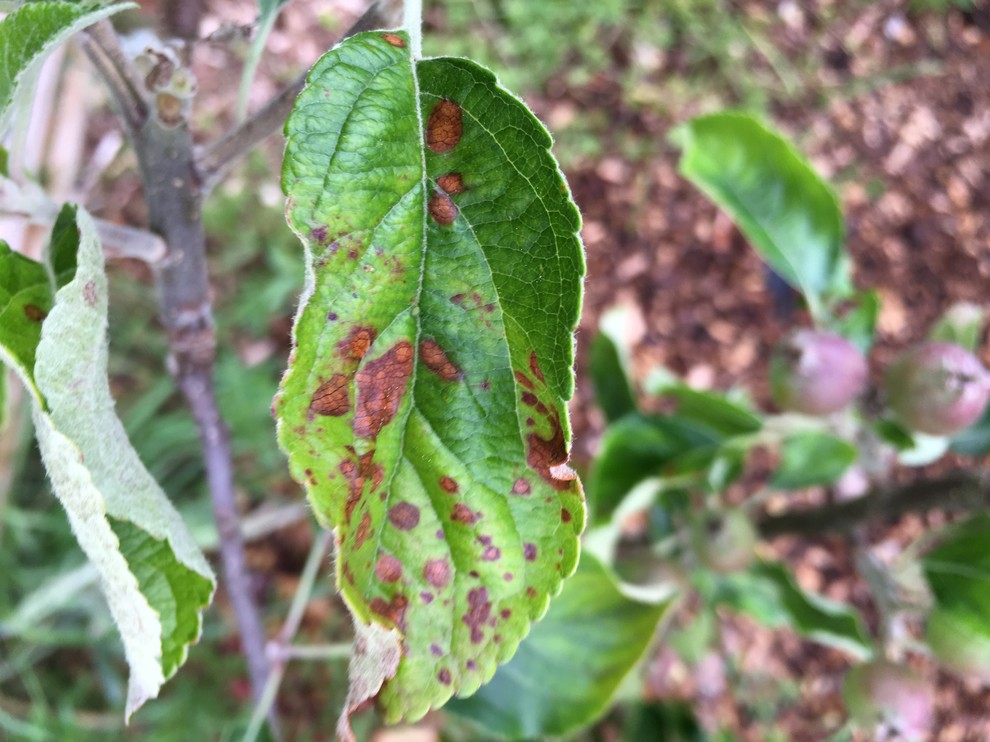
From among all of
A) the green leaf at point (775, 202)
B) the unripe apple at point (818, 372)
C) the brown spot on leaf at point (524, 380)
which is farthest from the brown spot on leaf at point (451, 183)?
the green leaf at point (775, 202)

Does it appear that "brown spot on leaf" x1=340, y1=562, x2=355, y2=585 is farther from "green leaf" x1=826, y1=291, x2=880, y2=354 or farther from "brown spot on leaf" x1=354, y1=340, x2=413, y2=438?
"green leaf" x1=826, y1=291, x2=880, y2=354

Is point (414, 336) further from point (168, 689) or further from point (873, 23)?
point (873, 23)

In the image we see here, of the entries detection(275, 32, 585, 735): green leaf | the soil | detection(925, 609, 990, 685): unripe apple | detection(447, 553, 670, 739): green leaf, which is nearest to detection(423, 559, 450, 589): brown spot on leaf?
detection(275, 32, 585, 735): green leaf

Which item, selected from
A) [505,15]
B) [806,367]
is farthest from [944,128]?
[806,367]

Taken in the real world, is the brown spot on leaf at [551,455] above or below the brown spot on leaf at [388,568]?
above

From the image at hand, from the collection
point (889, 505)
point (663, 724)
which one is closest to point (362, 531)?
point (889, 505)

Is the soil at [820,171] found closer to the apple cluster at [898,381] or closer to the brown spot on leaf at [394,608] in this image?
the apple cluster at [898,381]
